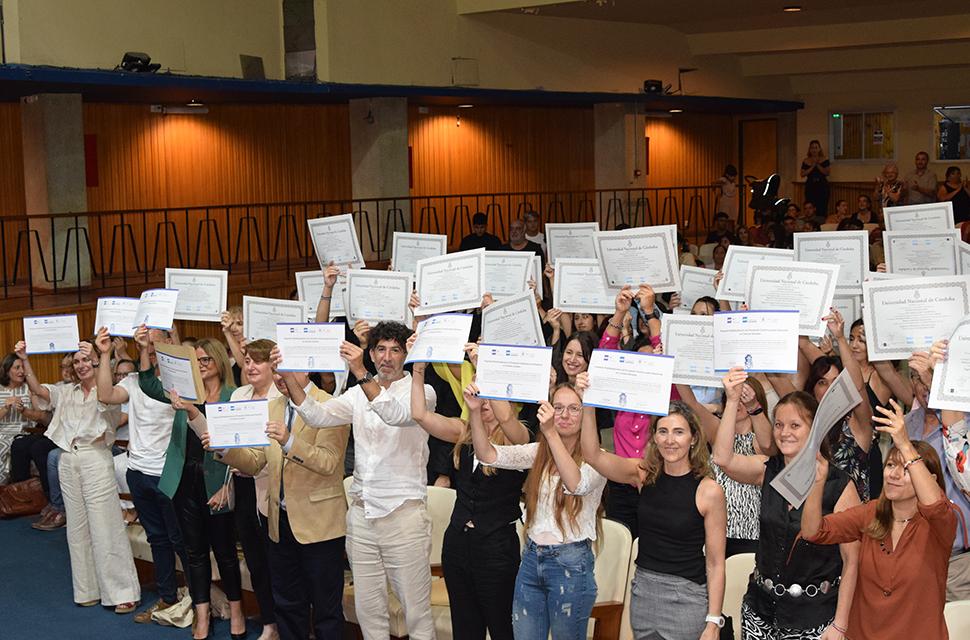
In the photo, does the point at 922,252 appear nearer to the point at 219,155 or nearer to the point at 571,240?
the point at 571,240

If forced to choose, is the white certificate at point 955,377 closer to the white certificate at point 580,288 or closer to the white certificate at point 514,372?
the white certificate at point 514,372

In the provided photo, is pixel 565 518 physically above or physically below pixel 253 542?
above

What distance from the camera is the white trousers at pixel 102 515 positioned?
766 centimetres

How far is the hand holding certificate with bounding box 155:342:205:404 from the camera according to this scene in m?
6.42

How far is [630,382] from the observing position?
4918 mm

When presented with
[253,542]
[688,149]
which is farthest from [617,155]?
[253,542]

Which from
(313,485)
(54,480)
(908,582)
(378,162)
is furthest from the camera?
(378,162)

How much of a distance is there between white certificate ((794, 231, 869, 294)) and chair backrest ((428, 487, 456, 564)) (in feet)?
7.69

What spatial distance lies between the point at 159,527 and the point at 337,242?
2.09m

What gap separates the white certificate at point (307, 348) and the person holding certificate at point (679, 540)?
184cm

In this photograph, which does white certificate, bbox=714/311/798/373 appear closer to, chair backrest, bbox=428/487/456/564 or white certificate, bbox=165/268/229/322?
chair backrest, bbox=428/487/456/564

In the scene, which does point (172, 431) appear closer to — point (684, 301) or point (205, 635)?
point (205, 635)

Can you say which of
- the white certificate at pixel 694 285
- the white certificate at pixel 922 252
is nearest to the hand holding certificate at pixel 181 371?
the white certificate at pixel 694 285

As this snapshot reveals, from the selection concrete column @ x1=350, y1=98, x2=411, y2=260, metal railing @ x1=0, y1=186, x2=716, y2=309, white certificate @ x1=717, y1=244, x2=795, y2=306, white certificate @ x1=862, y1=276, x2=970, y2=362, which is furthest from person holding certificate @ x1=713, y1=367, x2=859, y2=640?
concrete column @ x1=350, y1=98, x2=411, y2=260
